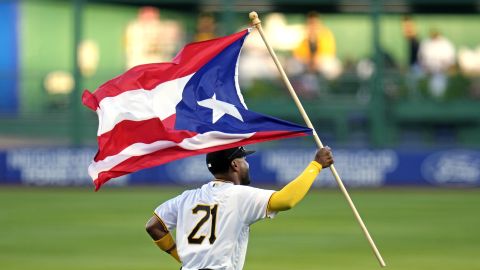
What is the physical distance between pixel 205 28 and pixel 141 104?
1843 cm

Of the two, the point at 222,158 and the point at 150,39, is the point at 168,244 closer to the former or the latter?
the point at 222,158

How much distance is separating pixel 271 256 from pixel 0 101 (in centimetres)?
1385

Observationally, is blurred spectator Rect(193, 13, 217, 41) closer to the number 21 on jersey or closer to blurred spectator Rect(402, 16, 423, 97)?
blurred spectator Rect(402, 16, 423, 97)

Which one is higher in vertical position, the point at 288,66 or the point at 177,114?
the point at 177,114

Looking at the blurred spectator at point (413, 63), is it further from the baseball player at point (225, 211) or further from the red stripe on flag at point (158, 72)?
the baseball player at point (225, 211)

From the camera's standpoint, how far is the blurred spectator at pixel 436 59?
24.5 metres

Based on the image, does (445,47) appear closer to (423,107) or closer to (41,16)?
(423,107)

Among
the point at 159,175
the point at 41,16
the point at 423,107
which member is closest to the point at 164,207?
the point at 159,175

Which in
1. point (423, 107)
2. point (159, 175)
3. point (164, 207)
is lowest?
point (159, 175)

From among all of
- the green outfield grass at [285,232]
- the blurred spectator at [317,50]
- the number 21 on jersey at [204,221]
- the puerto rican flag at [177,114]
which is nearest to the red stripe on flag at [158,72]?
the puerto rican flag at [177,114]

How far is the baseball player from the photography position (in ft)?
21.9

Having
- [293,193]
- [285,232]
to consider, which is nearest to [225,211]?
[293,193]

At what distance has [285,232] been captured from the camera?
1530cm

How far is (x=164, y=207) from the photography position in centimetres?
711
